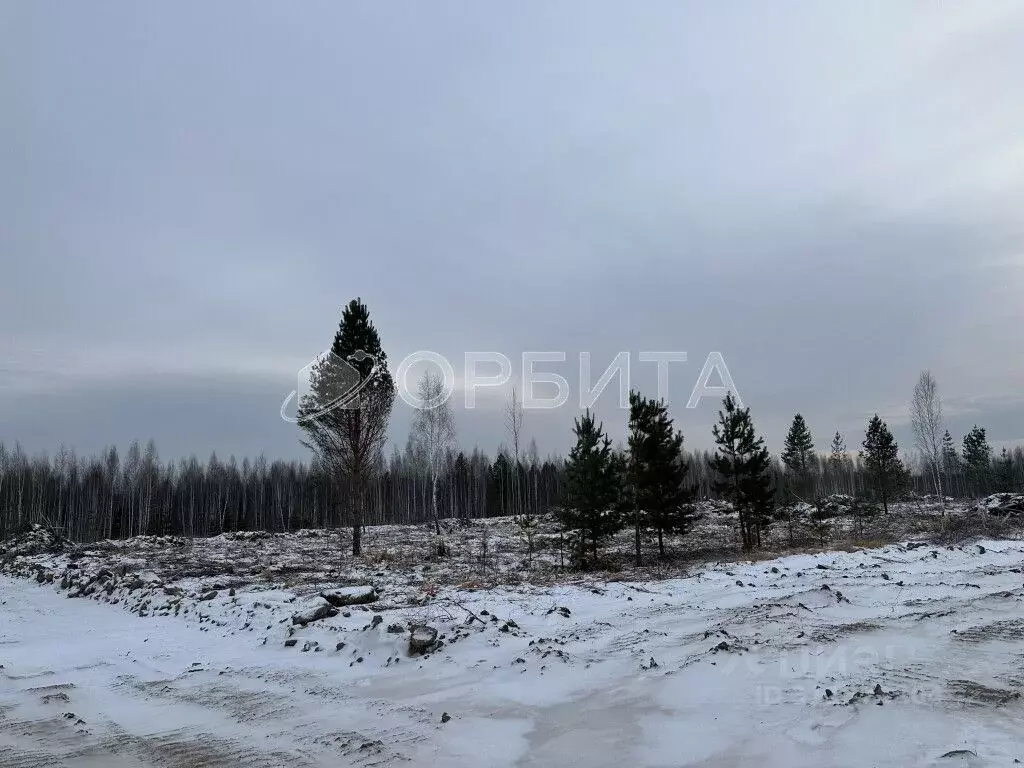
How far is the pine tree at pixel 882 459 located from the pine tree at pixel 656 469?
87.2 feet

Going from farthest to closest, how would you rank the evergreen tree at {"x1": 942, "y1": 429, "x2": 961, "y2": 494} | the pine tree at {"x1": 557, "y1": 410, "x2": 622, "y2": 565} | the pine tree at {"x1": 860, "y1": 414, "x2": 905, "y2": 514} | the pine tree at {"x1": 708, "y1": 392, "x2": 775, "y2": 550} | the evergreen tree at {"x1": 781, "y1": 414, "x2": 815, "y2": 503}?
the evergreen tree at {"x1": 942, "y1": 429, "x2": 961, "y2": 494} → the evergreen tree at {"x1": 781, "y1": 414, "x2": 815, "y2": 503} → the pine tree at {"x1": 860, "y1": 414, "x2": 905, "y2": 514} → the pine tree at {"x1": 708, "y1": 392, "x2": 775, "y2": 550} → the pine tree at {"x1": 557, "y1": 410, "x2": 622, "y2": 565}

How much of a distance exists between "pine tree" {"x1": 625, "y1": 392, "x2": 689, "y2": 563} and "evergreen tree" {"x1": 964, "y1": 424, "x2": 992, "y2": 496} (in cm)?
5986

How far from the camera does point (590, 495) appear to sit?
18812mm

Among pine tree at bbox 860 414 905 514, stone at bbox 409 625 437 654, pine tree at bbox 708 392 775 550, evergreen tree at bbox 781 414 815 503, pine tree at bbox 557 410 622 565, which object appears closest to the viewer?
stone at bbox 409 625 437 654

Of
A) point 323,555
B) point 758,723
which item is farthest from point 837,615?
point 323,555

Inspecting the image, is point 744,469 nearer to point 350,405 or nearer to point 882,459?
point 350,405

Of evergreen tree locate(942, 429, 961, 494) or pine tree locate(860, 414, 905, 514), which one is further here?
evergreen tree locate(942, 429, 961, 494)

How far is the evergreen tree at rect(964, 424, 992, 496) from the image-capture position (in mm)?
62938

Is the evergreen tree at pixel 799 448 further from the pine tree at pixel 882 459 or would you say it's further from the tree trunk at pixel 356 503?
the tree trunk at pixel 356 503

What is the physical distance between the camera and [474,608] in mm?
8828

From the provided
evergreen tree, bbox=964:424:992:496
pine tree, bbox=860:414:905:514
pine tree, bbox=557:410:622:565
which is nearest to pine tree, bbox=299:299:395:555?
pine tree, bbox=557:410:622:565

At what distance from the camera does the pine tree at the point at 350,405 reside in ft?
68.6

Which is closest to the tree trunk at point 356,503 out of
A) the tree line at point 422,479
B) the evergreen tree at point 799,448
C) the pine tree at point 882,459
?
the tree line at point 422,479

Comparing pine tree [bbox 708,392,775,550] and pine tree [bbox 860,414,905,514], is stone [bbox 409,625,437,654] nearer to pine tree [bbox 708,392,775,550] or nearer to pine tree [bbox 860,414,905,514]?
pine tree [bbox 708,392,775,550]
